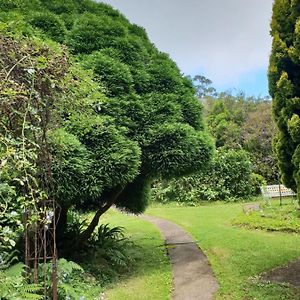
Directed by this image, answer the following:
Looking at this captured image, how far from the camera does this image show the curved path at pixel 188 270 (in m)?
5.66

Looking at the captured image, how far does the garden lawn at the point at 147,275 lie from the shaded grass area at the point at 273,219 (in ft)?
8.93

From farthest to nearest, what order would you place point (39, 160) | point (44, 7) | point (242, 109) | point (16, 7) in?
point (242, 109) < point (44, 7) < point (16, 7) < point (39, 160)

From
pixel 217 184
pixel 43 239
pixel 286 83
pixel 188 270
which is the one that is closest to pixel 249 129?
pixel 217 184

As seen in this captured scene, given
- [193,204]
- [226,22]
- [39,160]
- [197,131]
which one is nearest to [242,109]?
[193,204]

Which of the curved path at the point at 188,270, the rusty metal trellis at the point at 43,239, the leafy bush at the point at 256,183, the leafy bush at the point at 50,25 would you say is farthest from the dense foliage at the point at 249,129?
the rusty metal trellis at the point at 43,239

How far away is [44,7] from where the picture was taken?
24.6 feet

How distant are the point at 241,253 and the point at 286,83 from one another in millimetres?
3764

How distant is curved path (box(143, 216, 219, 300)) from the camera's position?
566cm

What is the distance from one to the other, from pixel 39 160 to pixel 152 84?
14.4ft

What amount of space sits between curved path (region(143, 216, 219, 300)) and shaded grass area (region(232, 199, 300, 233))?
2049 mm

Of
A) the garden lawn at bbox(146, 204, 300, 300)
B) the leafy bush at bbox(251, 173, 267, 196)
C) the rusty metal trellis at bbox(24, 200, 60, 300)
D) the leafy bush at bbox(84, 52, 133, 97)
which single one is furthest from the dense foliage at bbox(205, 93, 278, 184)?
the rusty metal trellis at bbox(24, 200, 60, 300)

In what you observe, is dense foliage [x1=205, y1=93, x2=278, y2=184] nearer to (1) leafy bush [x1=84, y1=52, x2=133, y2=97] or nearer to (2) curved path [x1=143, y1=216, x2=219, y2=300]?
(2) curved path [x1=143, y1=216, x2=219, y2=300]

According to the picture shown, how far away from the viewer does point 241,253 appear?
788 cm

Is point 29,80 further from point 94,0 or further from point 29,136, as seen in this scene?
point 94,0
